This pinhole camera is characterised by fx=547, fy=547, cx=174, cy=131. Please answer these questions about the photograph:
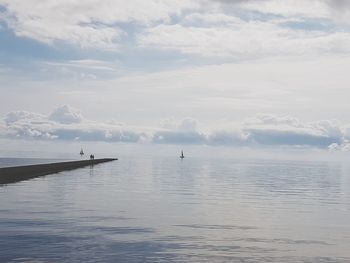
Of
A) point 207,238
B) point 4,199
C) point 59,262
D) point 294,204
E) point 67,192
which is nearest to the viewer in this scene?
point 59,262

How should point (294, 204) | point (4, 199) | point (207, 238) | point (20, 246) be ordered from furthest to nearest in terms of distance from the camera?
point (294, 204)
point (4, 199)
point (207, 238)
point (20, 246)

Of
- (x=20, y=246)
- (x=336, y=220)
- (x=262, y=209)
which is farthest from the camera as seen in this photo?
(x=262, y=209)

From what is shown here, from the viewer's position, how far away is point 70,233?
85.9ft

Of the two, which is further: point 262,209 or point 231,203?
point 231,203

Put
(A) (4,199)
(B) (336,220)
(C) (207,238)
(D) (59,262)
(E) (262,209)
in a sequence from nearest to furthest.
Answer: (D) (59,262), (C) (207,238), (B) (336,220), (E) (262,209), (A) (4,199)

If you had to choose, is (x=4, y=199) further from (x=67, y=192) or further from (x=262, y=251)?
(x=262, y=251)

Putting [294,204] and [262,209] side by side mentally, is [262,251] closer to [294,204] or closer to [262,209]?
[262,209]

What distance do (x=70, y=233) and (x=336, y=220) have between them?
711 inches

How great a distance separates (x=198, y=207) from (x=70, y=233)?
16335 mm

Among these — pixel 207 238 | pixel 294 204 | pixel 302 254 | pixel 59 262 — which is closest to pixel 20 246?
pixel 59 262

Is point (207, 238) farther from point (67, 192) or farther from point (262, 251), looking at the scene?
point (67, 192)

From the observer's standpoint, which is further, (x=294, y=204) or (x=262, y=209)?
(x=294, y=204)

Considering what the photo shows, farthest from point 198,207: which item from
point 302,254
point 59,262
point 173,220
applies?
point 59,262

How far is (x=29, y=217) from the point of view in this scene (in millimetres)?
32188
